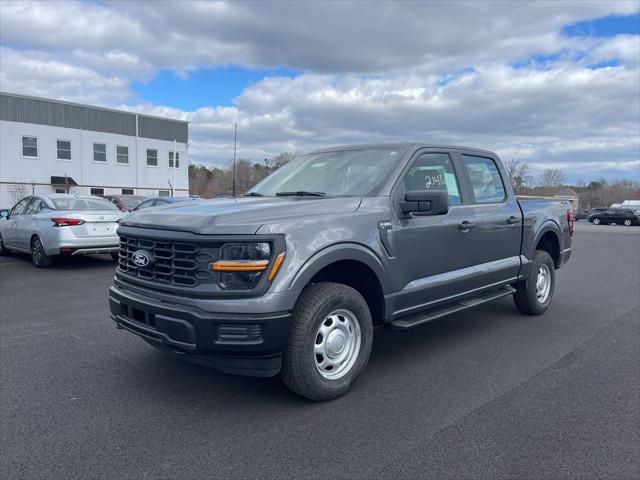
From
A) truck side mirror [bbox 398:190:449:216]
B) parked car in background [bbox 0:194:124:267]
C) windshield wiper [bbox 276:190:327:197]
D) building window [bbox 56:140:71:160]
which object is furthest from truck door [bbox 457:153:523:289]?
building window [bbox 56:140:71:160]

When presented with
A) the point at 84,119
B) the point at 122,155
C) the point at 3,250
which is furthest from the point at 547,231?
the point at 122,155

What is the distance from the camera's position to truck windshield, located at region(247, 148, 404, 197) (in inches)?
172

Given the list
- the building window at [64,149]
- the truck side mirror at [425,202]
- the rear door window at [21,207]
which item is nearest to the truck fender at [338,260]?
the truck side mirror at [425,202]

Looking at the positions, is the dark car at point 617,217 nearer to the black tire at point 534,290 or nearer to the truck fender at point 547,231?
the truck fender at point 547,231

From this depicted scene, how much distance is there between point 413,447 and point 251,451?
0.96m

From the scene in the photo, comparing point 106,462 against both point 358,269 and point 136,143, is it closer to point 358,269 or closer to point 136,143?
point 358,269

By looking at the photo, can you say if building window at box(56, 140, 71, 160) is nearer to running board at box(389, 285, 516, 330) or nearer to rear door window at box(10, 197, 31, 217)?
rear door window at box(10, 197, 31, 217)

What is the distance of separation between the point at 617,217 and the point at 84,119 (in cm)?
4570

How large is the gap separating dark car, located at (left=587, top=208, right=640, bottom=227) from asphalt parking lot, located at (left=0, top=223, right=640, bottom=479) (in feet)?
155

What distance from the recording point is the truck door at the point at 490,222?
16.5 feet

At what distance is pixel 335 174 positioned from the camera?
467cm

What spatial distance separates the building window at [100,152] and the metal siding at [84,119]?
42.9 inches

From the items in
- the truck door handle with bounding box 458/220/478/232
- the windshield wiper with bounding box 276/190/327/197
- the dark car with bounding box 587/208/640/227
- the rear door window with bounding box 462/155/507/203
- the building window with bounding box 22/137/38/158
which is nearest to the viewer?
the windshield wiper with bounding box 276/190/327/197

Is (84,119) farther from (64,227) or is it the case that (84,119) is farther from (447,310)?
(447,310)
